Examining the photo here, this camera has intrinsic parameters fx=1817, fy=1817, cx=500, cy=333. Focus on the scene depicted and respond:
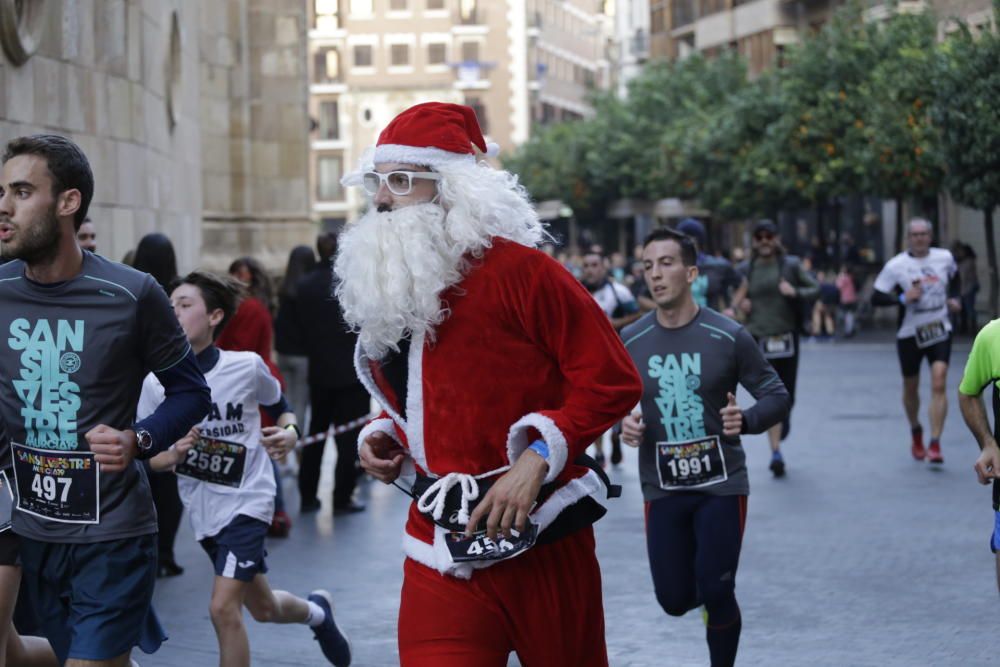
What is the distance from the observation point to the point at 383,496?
13.1 metres

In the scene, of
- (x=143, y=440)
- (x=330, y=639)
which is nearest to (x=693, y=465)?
(x=330, y=639)

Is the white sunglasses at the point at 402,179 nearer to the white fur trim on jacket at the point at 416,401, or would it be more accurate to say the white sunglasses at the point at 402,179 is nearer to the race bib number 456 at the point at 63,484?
the white fur trim on jacket at the point at 416,401

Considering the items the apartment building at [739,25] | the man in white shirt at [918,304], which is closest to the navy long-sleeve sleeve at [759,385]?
the man in white shirt at [918,304]

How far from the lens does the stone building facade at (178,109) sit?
34.7 ft

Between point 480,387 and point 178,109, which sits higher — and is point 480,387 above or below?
below

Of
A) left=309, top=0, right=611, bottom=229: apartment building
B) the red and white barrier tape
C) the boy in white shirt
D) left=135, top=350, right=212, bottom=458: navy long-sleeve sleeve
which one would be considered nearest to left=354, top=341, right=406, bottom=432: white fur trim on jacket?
left=135, top=350, right=212, bottom=458: navy long-sleeve sleeve

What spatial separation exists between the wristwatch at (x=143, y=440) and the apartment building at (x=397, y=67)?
95.3 meters

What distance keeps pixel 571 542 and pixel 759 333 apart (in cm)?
961

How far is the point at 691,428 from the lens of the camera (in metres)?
6.86

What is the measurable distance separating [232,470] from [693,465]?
5.61 feet

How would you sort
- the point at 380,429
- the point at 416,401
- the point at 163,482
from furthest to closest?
1. the point at 163,482
2. the point at 380,429
3. the point at 416,401

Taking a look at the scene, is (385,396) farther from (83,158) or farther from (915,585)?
(915,585)

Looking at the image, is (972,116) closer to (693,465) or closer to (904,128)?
(904,128)

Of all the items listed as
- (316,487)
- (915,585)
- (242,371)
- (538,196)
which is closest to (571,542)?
(242,371)
